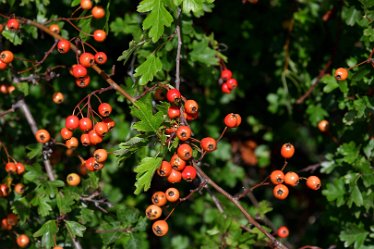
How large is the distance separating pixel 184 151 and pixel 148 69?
762mm

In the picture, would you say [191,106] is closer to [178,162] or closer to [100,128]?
[178,162]

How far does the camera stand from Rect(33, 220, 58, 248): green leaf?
3.68 m

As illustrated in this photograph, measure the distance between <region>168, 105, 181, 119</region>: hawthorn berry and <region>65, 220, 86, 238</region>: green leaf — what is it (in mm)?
1000

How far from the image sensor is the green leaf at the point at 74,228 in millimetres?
Result: 3773

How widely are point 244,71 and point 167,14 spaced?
1.95 metres

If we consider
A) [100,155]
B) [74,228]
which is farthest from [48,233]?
[100,155]

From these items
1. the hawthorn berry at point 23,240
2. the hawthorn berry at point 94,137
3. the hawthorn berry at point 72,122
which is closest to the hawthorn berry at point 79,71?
the hawthorn berry at point 72,122

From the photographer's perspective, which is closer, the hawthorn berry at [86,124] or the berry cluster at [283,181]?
the berry cluster at [283,181]

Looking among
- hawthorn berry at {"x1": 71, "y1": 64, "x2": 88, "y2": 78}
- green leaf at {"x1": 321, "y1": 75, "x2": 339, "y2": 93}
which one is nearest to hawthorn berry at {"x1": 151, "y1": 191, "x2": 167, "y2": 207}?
hawthorn berry at {"x1": 71, "y1": 64, "x2": 88, "y2": 78}

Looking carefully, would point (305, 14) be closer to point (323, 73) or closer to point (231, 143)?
point (323, 73)

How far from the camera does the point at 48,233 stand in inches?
146

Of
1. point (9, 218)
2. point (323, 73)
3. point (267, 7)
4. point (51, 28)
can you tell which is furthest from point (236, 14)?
point (9, 218)

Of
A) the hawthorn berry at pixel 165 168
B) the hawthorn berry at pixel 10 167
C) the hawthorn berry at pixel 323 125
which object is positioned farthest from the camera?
the hawthorn berry at pixel 323 125

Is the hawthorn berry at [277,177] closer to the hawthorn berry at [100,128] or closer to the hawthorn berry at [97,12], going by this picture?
the hawthorn berry at [100,128]
